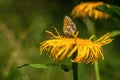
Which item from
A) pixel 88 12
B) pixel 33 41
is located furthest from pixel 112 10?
pixel 33 41

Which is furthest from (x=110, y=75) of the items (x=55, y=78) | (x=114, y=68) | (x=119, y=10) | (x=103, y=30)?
(x=103, y=30)

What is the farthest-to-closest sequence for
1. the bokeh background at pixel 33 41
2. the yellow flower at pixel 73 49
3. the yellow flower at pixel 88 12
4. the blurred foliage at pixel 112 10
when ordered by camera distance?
the bokeh background at pixel 33 41
the yellow flower at pixel 88 12
the blurred foliage at pixel 112 10
the yellow flower at pixel 73 49

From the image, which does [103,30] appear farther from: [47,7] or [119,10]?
[119,10]

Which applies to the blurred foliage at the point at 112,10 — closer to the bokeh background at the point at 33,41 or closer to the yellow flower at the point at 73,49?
the bokeh background at the point at 33,41

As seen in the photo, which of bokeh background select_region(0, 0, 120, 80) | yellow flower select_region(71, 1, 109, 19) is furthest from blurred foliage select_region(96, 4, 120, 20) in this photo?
yellow flower select_region(71, 1, 109, 19)

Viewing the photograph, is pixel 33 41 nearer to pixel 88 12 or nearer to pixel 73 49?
pixel 88 12

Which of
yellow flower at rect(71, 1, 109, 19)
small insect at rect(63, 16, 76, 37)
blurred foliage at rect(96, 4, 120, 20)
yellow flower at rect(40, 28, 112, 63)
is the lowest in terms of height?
yellow flower at rect(40, 28, 112, 63)

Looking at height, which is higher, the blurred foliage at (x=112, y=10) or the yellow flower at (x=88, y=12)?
the yellow flower at (x=88, y=12)

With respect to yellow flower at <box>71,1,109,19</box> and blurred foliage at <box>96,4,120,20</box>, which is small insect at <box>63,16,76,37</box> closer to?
blurred foliage at <box>96,4,120,20</box>

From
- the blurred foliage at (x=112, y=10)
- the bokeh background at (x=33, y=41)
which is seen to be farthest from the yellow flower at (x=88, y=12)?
→ the blurred foliage at (x=112, y=10)
